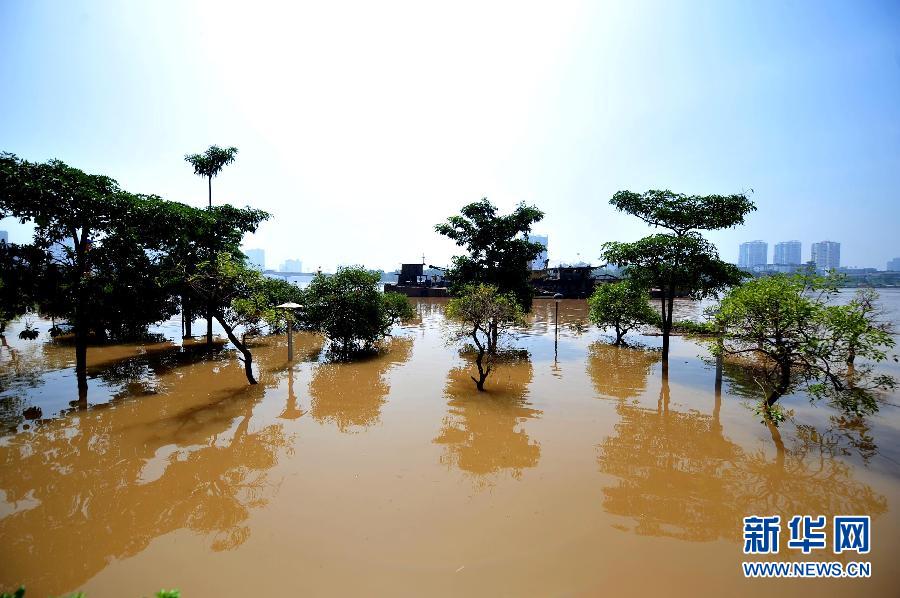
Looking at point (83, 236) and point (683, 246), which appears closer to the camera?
point (83, 236)

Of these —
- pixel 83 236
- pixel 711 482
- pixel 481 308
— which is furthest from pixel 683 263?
pixel 83 236

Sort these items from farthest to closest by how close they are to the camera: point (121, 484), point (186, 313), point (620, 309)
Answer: point (186, 313) < point (620, 309) < point (121, 484)

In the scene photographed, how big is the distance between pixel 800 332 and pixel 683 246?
6.62m

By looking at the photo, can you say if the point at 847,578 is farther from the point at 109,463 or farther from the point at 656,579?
the point at 109,463

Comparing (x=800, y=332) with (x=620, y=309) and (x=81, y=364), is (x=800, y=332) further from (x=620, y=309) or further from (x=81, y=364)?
(x=81, y=364)

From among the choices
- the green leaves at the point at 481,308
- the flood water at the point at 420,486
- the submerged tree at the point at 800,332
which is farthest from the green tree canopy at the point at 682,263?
the green leaves at the point at 481,308

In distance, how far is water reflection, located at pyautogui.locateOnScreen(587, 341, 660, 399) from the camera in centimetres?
1341

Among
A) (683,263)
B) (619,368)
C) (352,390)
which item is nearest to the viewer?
(352,390)

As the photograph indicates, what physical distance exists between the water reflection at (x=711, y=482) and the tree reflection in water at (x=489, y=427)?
1813mm

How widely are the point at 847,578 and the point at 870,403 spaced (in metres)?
4.58

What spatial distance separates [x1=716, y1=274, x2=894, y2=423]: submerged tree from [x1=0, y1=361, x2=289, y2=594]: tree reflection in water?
36.1ft

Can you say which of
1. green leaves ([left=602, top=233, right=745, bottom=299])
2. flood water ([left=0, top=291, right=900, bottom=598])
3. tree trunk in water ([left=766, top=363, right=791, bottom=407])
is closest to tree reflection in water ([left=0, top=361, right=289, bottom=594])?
flood water ([left=0, top=291, right=900, bottom=598])

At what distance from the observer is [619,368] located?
16531 millimetres

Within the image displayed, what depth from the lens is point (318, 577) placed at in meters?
5.14
